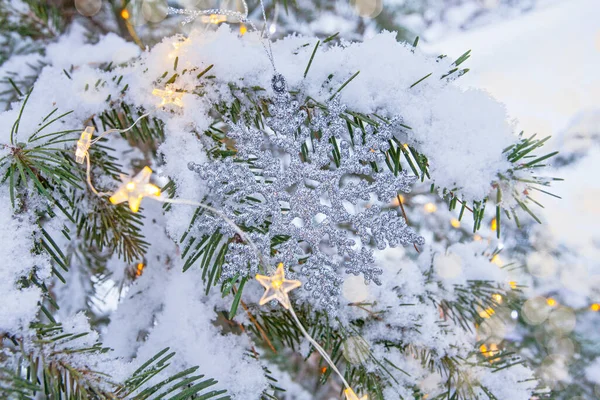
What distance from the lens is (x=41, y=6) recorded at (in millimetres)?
1002

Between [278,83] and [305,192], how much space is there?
0.15 meters

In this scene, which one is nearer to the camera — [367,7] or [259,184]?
[259,184]

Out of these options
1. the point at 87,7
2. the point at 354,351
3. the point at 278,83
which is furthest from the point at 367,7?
the point at 354,351

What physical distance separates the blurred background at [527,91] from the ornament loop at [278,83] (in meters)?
0.51

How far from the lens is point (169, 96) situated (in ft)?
1.90

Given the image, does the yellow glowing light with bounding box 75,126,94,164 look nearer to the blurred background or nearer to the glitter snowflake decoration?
the glitter snowflake decoration

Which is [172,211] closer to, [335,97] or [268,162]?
[268,162]

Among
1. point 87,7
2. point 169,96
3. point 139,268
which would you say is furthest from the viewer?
point 87,7

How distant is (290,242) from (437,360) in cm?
37

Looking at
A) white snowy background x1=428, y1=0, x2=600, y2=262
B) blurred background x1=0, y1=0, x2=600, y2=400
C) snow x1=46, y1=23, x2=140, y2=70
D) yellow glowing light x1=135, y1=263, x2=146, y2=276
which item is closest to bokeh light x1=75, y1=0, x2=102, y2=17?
blurred background x1=0, y1=0, x2=600, y2=400

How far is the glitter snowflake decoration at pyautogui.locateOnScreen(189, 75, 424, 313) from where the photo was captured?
1.80ft

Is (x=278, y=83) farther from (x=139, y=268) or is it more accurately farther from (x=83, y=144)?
(x=139, y=268)

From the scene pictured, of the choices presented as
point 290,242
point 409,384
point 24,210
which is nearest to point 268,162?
point 290,242

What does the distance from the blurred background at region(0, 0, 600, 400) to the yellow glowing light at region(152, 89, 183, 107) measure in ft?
1.53
